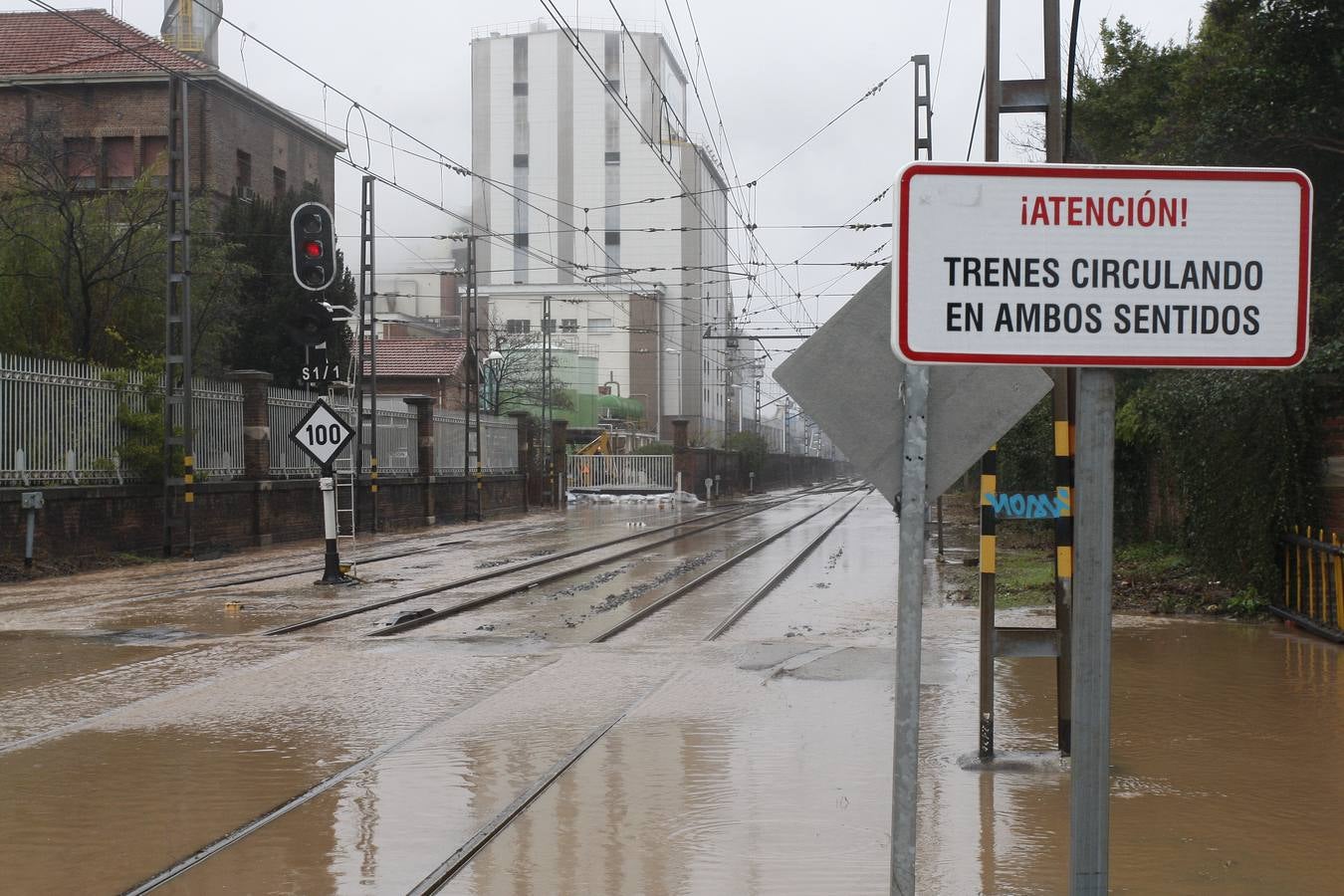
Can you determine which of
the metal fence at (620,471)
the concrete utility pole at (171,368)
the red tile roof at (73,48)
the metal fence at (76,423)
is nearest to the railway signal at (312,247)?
the metal fence at (76,423)

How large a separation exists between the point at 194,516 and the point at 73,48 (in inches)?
1174

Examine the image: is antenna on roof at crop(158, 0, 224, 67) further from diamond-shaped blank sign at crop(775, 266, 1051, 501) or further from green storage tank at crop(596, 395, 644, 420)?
diamond-shaped blank sign at crop(775, 266, 1051, 501)

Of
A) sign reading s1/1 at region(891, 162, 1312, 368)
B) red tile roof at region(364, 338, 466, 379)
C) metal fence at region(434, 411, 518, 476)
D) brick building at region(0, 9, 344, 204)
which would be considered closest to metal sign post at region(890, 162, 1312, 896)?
sign reading s1/1 at region(891, 162, 1312, 368)

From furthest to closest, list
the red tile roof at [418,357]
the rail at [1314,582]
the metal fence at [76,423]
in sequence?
1. the red tile roof at [418,357]
2. the metal fence at [76,423]
3. the rail at [1314,582]

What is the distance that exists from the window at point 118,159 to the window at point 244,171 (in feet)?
11.4

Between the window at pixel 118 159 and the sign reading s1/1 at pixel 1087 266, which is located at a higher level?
the window at pixel 118 159

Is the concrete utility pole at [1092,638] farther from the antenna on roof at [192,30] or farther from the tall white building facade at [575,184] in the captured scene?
the tall white building facade at [575,184]

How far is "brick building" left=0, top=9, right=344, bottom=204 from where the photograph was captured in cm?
4725

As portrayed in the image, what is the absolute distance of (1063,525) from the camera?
25.7 ft

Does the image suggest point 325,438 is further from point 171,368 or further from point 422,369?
point 422,369

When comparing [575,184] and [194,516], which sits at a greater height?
[575,184]

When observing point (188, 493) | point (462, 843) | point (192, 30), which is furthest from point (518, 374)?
point (462, 843)

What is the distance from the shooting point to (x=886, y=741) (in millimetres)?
8609

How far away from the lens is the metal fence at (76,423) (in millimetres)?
22469
